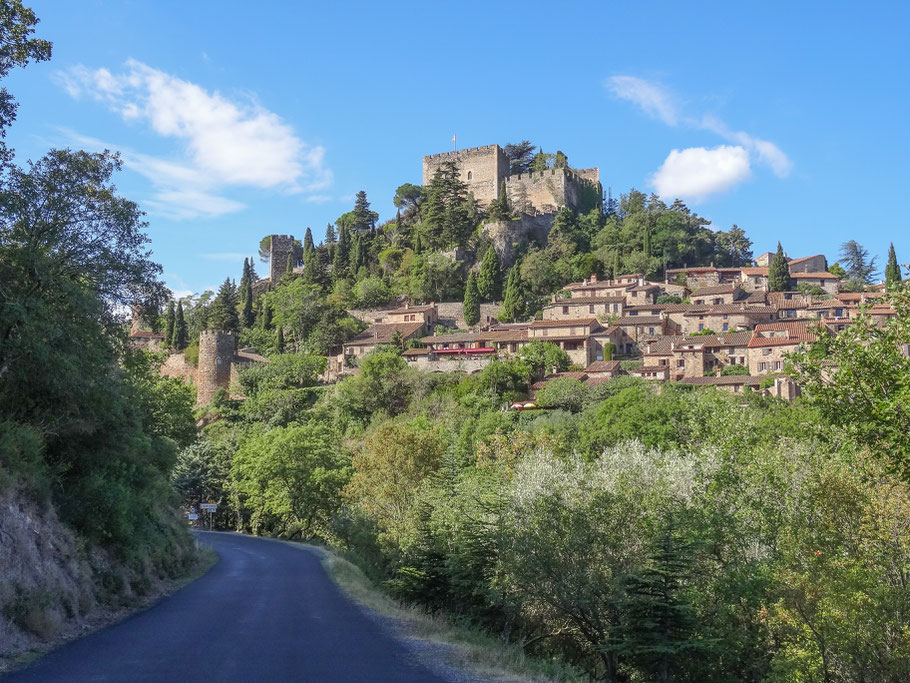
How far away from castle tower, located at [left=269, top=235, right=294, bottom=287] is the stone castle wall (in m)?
27.8

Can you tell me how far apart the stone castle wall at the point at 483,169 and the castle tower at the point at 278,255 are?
2776cm

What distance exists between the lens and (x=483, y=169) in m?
112

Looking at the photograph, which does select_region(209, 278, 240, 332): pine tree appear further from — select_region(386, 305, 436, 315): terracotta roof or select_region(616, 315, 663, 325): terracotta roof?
select_region(616, 315, 663, 325): terracotta roof

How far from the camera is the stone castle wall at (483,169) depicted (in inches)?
4358

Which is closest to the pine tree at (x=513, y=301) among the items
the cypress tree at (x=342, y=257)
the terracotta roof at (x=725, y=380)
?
the cypress tree at (x=342, y=257)

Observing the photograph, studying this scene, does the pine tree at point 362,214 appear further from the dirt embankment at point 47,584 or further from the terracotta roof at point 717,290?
the dirt embankment at point 47,584

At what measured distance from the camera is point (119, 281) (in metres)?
18.4

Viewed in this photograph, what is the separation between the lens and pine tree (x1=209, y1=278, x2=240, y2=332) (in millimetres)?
91938

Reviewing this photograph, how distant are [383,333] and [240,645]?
7018 cm

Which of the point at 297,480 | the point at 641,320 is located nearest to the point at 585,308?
the point at 641,320

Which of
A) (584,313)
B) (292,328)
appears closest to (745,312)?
(584,313)

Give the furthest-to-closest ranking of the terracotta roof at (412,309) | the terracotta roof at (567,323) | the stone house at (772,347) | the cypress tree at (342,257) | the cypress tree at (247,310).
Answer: the cypress tree at (342,257), the cypress tree at (247,310), the terracotta roof at (412,309), the terracotta roof at (567,323), the stone house at (772,347)

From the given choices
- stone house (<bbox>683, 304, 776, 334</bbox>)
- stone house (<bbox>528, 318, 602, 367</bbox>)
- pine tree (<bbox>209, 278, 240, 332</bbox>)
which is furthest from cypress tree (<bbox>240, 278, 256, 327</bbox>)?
stone house (<bbox>683, 304, 776, 334</bbox>)

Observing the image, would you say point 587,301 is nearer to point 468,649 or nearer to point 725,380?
point 725,380
